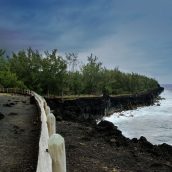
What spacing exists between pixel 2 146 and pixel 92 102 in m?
68.9

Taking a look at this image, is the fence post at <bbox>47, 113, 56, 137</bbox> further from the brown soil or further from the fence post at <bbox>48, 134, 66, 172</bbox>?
the fence post at <bbox>48, 134, 66, 172</bbox>

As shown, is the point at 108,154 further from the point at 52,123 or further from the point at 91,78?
the point at 91,78

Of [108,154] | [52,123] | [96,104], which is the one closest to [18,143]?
[52,123]

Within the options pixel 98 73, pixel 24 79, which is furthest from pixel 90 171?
pixel 98 73

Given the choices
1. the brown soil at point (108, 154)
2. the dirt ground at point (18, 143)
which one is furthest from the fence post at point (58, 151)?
the brown soil at point (108, 154)

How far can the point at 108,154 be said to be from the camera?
63.7ft

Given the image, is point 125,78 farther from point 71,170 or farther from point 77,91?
point 71,170

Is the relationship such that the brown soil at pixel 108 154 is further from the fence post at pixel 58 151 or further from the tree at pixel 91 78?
the tree at pixel 91 78

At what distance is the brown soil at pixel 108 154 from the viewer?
55.1 ft

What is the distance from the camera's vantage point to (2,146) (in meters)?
14.6

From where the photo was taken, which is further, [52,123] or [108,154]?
[108,154]

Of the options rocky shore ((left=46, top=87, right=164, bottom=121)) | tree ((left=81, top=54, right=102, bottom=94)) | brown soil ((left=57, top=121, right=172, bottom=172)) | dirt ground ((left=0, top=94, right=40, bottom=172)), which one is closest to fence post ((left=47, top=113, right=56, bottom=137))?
dirt ground ((left=0, top=94, right=40, bottom=172))

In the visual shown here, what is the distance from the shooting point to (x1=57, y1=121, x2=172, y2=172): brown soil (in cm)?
1680

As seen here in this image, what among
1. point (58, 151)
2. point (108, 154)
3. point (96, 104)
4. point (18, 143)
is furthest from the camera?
point (96, 104)
